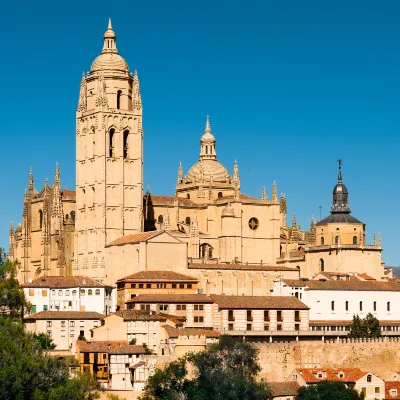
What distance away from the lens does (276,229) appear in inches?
4692

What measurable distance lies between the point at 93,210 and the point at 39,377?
40815 mm

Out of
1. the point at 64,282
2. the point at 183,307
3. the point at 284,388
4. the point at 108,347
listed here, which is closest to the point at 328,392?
the point at 284,388

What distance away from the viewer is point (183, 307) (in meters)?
97.3

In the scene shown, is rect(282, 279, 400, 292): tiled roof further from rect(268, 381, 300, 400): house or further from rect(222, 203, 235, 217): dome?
rect(268, 381, 300, 400): house

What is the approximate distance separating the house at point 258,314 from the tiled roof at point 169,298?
36.6 inches

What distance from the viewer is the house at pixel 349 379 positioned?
87312mm

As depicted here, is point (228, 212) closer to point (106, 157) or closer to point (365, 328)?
point (106, 157)

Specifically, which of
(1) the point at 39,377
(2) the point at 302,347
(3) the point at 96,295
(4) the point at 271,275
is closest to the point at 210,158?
(4) the point at 271,275

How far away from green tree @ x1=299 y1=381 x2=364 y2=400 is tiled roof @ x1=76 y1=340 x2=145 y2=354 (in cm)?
1063

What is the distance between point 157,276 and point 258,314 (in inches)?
349

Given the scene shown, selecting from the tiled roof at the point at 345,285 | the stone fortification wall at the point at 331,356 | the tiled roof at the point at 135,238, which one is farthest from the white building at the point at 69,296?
the stone fortification wall at the point at 331,356

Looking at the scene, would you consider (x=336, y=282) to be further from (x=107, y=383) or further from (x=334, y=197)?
(x=107, y=383)

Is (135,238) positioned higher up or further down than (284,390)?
higher up

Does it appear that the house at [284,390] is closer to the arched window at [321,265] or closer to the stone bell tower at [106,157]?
the stone bell tower at [106,157]
